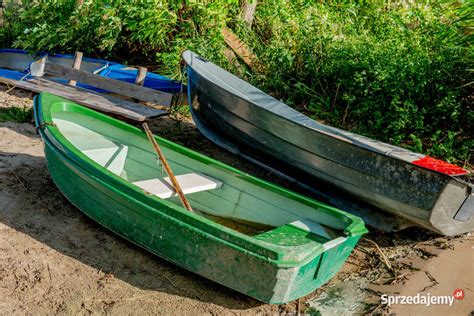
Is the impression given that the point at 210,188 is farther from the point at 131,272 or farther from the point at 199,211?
the point at 131,272

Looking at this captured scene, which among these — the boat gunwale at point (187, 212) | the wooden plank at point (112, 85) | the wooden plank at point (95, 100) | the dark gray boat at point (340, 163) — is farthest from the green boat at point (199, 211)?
the wooden plank at point (112, 85)

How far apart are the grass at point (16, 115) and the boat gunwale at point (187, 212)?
170cm

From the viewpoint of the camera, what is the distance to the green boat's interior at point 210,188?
4.10m


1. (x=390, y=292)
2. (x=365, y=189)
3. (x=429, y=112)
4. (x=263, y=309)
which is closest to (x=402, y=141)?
(x=429, y=112)

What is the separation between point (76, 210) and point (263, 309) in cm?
199

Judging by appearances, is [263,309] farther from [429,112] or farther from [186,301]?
[429,112]

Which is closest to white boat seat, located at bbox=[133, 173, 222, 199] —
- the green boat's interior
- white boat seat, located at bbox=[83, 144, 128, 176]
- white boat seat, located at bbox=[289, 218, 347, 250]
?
the green boat's interior

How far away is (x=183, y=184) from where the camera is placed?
4590 millimetres

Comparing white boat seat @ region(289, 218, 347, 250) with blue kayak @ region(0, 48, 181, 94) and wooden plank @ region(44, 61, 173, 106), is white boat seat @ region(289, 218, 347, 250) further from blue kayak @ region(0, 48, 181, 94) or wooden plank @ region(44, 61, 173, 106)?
blue kayak @ region(0, 48, 181, 94)

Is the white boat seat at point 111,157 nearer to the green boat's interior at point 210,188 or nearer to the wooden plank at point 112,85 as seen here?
the green boat's interior at point 210,188

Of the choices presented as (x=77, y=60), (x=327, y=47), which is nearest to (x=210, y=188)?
(x=327, y=47)

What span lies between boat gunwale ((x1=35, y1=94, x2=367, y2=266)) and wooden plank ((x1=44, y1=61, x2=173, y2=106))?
68.2 inches

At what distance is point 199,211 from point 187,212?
1.15m

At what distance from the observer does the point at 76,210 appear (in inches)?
189
